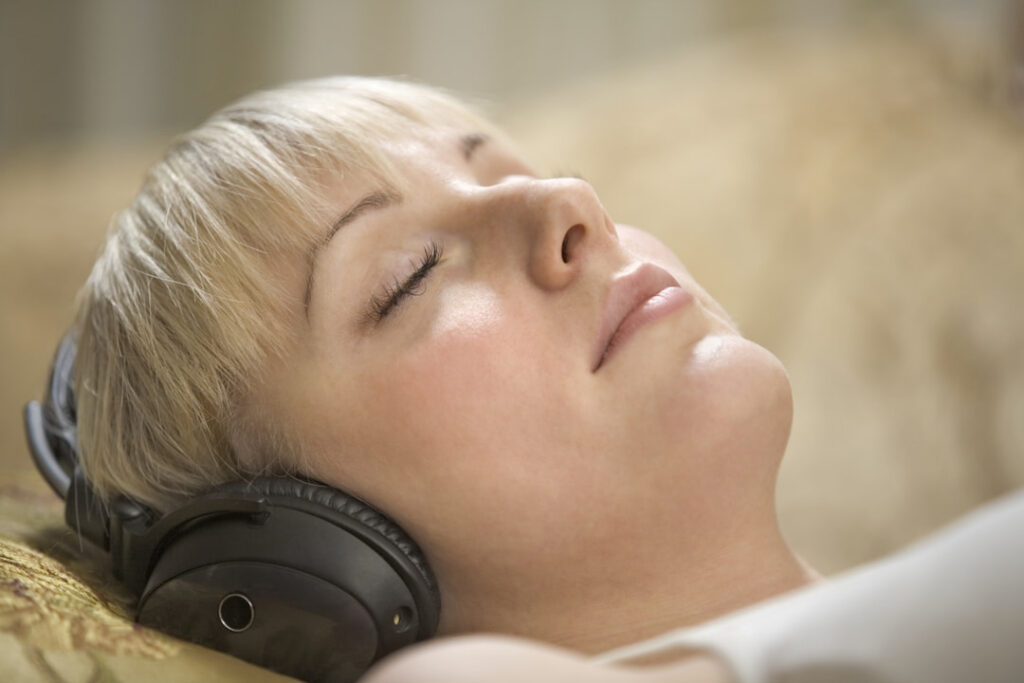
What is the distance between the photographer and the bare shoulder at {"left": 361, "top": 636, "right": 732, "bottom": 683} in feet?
1.80

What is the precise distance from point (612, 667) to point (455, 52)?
114 inches

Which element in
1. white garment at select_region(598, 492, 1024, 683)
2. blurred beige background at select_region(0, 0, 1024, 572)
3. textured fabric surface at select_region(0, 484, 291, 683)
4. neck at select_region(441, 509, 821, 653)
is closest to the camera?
white garment at select_region(598, 492, 1024, 683)

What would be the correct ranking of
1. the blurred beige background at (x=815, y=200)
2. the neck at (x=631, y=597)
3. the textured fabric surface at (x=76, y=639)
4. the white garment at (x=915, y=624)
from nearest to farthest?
the white garment at (x=915, y=624) < the textured fabric surface at (x=76, y=639) < the neck at (x=631, y=597) < the blurred beige background at (x=815, y=200)

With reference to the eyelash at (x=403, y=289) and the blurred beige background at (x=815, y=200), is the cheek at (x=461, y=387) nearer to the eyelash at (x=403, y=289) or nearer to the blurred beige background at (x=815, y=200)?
the eyelash at (x=403, y=289)

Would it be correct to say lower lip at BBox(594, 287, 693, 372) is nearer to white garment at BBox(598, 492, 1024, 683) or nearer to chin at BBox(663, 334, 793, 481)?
chin at BBox(663, 334, 793, 481)

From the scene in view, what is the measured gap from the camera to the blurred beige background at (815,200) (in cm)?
160

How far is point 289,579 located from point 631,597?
300 mm

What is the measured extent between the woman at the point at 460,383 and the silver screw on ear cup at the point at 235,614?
13 cm

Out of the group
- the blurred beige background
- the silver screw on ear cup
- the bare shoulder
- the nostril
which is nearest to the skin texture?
the nostril

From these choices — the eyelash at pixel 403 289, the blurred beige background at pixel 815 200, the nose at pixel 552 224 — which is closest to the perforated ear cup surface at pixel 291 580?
the eyelash at pixel 403 289

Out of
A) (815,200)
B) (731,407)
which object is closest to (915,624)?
(731,407)

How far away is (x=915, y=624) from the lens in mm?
529

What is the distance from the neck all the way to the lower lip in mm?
176

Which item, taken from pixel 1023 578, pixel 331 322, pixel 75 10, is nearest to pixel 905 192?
pixel 331 322
